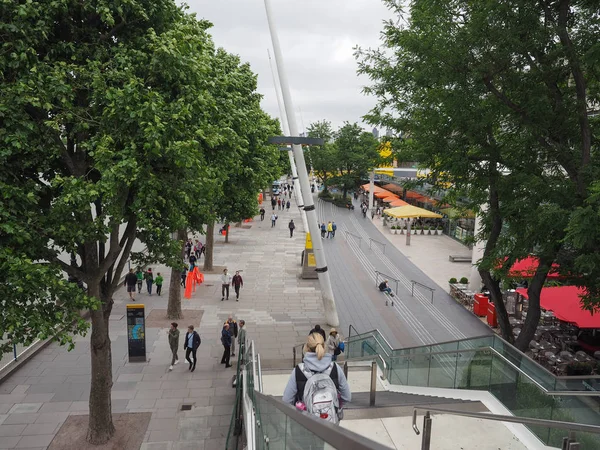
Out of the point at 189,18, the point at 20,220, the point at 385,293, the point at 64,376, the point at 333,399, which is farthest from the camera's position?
the point at 385,293

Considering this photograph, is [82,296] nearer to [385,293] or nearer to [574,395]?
[574,395]

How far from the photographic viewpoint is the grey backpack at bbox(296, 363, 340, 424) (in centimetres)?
514

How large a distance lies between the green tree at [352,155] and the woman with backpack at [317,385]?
5701 cm

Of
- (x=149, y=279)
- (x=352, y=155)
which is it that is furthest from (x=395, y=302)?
(x=352, y=155)

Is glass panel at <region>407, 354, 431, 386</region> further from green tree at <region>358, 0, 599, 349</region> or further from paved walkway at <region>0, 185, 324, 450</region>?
paved walkway at <region>0, 185, 324, 450</region>

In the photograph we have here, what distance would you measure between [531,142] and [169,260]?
27.2 ft

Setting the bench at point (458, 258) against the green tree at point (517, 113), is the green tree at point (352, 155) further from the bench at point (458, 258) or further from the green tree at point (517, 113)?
the green tree at point (517, 113)

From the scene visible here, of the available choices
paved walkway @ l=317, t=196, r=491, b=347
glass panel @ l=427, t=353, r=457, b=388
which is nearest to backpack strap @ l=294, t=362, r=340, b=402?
glass panel @ l=427, t=353, r=457, b=388

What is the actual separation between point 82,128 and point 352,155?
55357 millimetres

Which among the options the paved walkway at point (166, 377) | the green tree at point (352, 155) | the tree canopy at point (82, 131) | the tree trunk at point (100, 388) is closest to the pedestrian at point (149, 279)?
the paved walkway at point (166, 377)

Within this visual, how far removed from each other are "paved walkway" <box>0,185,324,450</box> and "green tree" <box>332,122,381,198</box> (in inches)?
1571

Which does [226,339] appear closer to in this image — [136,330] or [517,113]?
[136,330]

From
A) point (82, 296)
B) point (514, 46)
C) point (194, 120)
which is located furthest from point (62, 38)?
point (514, 46)

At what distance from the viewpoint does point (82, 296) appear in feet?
28.0
